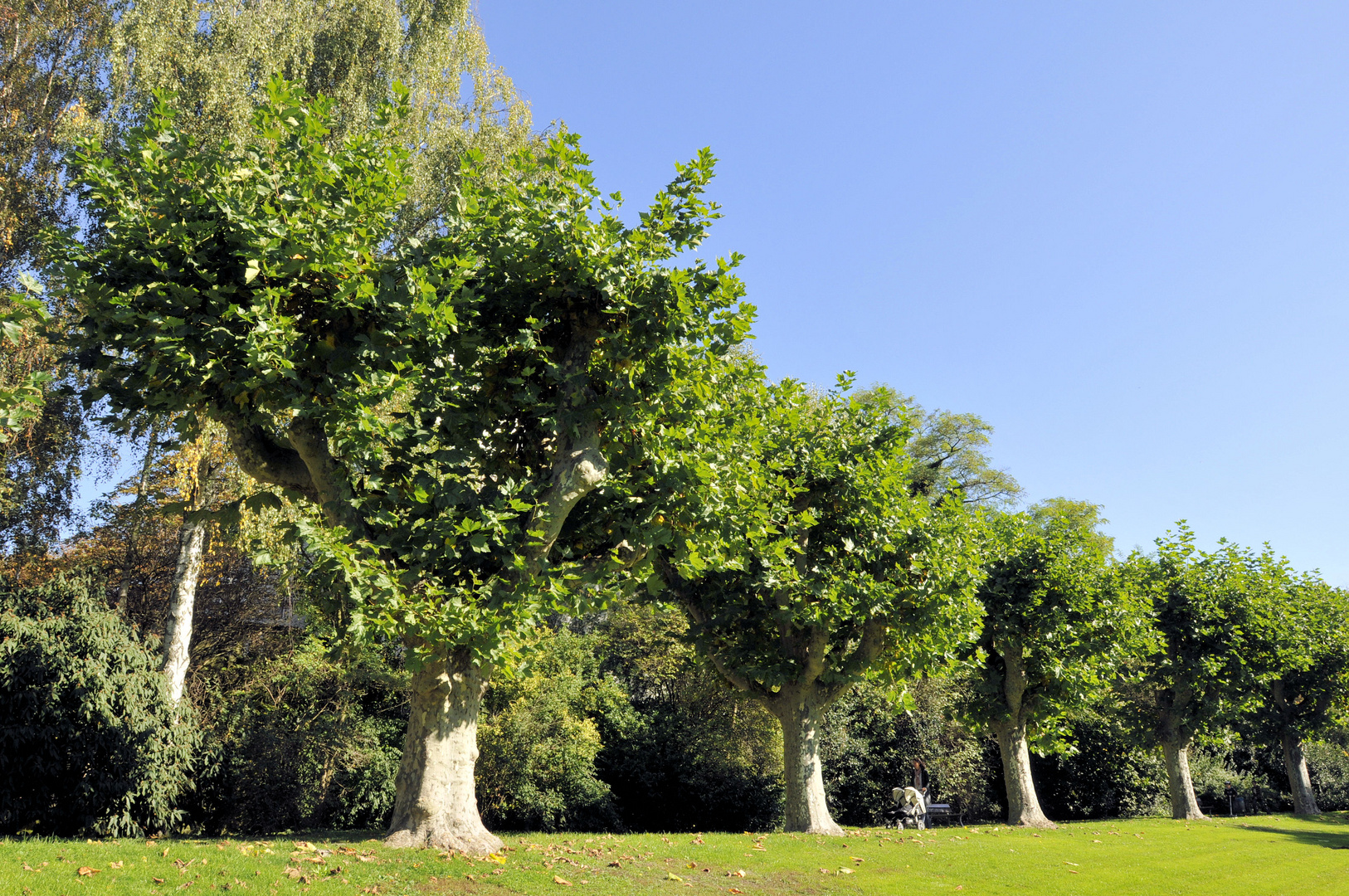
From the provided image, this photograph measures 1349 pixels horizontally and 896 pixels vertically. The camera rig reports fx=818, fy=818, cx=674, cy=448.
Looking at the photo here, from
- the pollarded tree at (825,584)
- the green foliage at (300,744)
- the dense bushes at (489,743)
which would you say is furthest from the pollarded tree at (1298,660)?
the green foliage at (300,744)

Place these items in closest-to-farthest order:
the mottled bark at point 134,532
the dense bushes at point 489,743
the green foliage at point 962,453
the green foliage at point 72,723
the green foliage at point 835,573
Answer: the green foliage at point 72,723 → the dense bushes at point 489,743 → the green foliage at point 835,573 → the mottled bark at point 134,532 → the green foliage at point 962,453

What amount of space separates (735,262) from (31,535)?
20490 mm

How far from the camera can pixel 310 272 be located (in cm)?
1020

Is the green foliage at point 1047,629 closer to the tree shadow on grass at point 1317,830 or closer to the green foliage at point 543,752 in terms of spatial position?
the tree shadow on grass at point 1317,830

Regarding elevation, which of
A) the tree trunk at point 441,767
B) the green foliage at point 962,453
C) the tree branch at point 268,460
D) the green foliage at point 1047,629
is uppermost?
the green foliage at point 962,453

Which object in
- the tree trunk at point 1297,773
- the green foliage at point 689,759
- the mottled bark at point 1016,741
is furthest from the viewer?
the tree trunk at point 1297,773

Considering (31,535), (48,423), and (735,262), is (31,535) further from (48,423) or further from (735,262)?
(735,262)

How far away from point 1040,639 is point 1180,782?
988 cm

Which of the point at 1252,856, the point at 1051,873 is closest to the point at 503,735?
the point at 1051,873

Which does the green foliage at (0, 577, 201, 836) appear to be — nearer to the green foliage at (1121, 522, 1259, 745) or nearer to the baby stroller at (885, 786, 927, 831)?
the baby stroller at (885, 786, 927, 831)

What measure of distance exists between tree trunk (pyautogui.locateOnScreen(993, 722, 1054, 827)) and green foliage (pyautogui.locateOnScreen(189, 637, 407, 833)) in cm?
1638

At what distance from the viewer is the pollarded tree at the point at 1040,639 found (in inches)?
862

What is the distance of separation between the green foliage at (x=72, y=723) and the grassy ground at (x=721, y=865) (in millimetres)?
3749

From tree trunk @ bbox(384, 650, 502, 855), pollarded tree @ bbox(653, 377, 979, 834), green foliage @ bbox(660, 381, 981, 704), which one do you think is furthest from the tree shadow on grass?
tree trunk @ bbox(384, 650, 502, 855)
